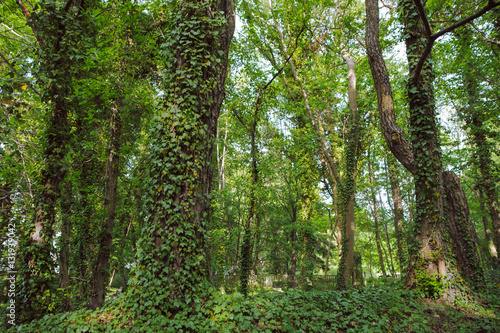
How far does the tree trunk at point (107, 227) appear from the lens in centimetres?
690

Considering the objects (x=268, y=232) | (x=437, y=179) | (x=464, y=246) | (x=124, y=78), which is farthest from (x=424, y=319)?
(x=268, y=232)

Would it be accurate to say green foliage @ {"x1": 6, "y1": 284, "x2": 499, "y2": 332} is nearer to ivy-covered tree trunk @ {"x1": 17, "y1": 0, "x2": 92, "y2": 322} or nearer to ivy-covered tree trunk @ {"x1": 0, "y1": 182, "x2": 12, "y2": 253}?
ivy-covered tree trunk @ {"x1": 17, "y1": 0, "x2": 92, "y2": 322}

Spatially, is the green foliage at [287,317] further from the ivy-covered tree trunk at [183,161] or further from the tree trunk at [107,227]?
the tree trunk at [107,227]

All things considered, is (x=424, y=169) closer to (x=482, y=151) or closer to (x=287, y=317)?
(x=287, y=317)

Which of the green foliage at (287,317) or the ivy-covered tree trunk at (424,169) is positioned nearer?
the green foliage at (287,317)

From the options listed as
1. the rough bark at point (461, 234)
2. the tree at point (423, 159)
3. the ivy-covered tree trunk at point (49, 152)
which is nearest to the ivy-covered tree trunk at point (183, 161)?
the ivy-covered tree trunk at point (49, 152)

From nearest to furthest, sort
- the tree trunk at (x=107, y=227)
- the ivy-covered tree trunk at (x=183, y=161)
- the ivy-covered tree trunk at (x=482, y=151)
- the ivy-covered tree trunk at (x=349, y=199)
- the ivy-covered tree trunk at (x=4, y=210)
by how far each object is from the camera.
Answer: the ivy-covered tree trunk at (x=183, y=161), the ivy-covered tree trunk at (x=4, y=210), the tree trunk at (x=107, y=227), the ivy-covered tree trunk at (x=349, y=199), the ivy-covered tree trunk at (x=482, y=151)

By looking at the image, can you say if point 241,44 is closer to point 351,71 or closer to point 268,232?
point 351,71

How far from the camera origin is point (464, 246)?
19.3 ft

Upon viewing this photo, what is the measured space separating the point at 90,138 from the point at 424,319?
963 centimetres

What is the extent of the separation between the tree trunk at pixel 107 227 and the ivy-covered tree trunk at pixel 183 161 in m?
4.28

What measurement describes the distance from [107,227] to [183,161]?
16.5 feet

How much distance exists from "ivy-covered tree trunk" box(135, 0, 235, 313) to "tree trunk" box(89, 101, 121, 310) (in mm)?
4277

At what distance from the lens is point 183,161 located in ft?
12.0
